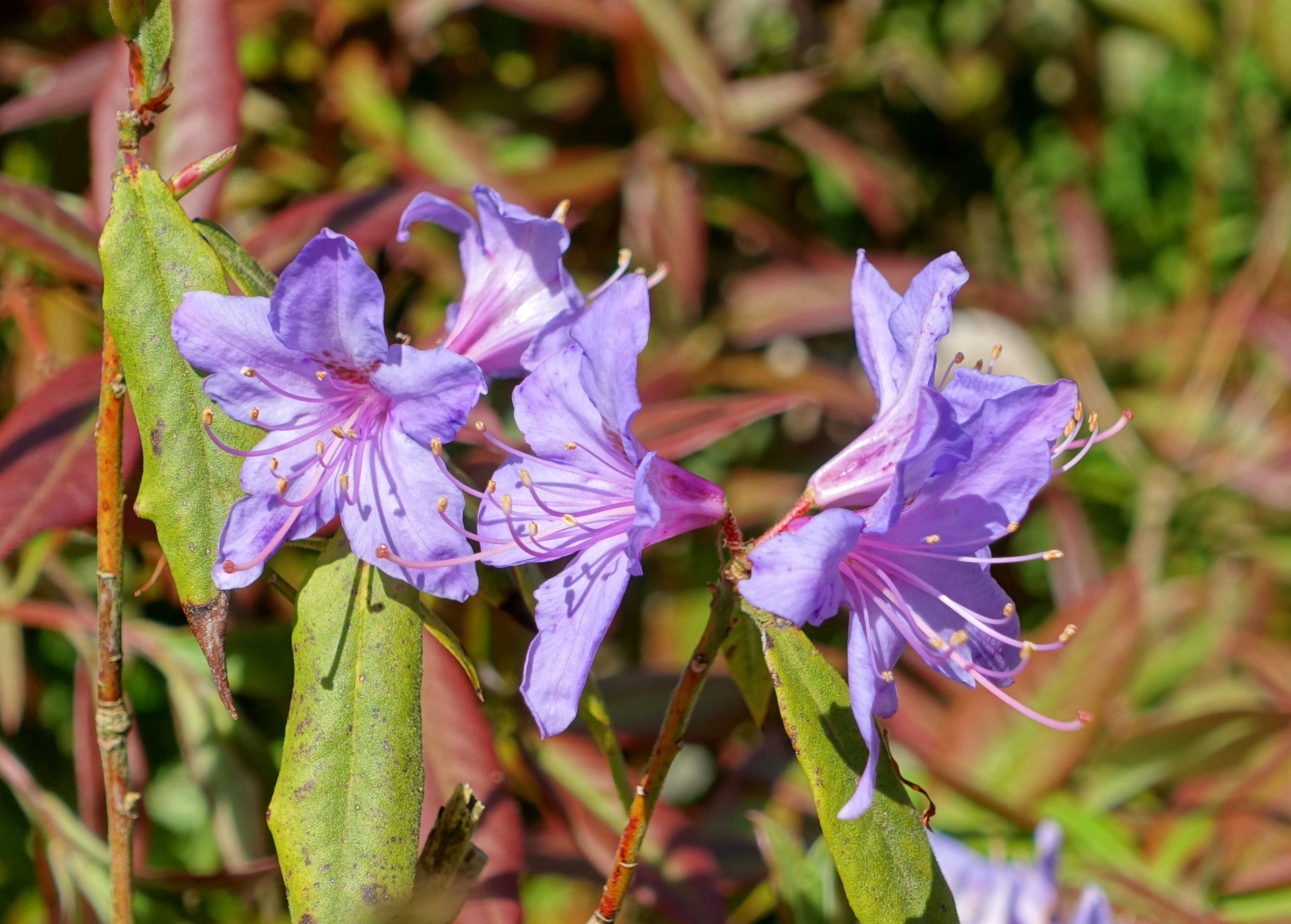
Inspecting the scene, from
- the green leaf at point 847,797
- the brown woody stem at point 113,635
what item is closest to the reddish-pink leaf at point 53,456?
the brown woody stem at point 113,635

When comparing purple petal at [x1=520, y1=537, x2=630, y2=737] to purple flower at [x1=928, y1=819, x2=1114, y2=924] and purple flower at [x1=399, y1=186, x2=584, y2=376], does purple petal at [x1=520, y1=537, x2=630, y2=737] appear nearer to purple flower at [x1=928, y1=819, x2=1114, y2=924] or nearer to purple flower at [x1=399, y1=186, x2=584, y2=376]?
purple flower at [x1=399, y1=186, x2=584, y2=376]

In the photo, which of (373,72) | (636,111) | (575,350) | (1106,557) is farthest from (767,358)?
(575,350)

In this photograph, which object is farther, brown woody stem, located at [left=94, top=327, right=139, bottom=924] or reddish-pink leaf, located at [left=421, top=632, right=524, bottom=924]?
reddish-pink leaf, located at [left=421, top=632, right=524, bottom=924]

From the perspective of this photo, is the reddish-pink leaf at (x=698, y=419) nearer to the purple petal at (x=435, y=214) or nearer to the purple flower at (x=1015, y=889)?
the purple petal at (x=435, y=214)

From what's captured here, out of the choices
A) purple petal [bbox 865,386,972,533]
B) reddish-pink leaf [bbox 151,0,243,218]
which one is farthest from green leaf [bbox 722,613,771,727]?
reddish-pink leaf [bbox 151,0,243,218]

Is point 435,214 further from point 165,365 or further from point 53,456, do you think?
point 53,456

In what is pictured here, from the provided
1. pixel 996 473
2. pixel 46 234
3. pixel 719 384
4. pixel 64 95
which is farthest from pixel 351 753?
pixel 719 384
